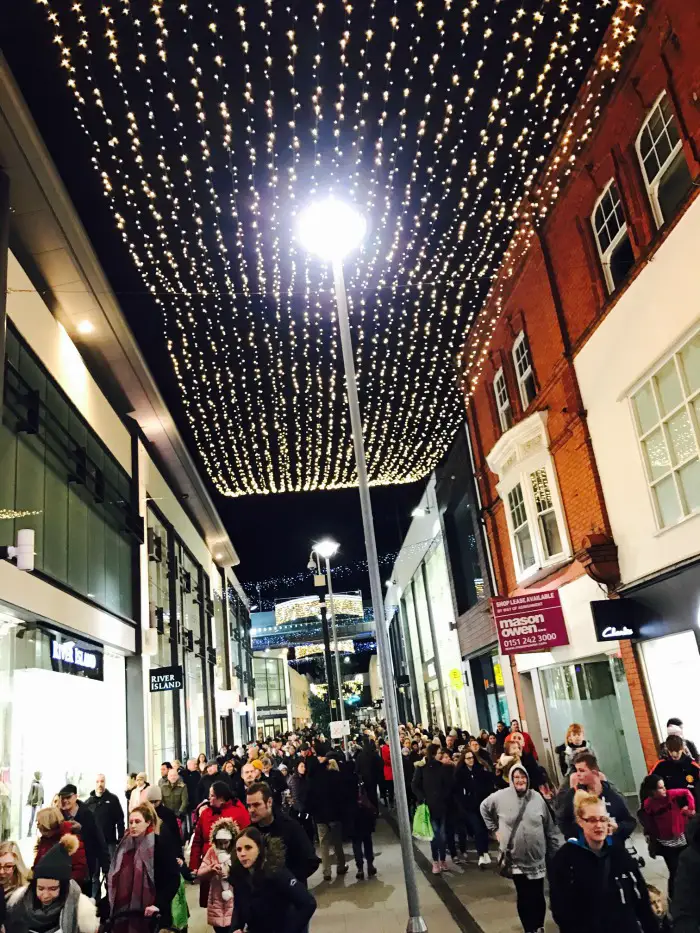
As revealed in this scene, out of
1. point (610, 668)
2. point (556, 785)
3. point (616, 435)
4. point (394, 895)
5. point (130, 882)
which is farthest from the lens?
point (556, 785)

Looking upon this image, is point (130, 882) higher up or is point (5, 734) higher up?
point (5, 734)

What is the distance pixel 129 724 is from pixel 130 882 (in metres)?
13.0

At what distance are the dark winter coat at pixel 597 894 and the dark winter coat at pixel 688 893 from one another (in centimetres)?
69

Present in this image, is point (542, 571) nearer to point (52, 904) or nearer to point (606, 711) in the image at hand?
point (606, 711)

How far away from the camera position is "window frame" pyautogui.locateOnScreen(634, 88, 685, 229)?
975 cm

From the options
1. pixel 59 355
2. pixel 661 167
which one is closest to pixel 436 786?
pixel 661 167

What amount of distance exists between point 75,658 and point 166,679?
17.9 ft

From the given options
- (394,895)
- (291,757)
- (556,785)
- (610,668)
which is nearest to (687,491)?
(610,668)

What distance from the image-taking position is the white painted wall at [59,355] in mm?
12172

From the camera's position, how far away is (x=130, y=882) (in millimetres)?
6199

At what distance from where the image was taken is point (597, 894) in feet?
13.2

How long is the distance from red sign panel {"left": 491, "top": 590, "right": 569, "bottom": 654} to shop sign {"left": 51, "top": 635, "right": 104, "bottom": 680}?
26.3 ft

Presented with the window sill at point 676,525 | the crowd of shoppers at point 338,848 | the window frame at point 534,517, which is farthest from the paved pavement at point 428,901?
the window frame at point 534,517

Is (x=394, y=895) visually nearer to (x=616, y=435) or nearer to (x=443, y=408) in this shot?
(x=616, y=435)
